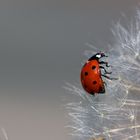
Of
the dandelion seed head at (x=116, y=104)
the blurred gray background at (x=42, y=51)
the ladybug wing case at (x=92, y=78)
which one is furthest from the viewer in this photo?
the blurred gray background at (x=42, y=51)

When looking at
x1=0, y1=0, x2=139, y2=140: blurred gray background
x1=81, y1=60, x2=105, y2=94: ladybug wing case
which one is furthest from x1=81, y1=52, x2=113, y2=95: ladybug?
x1=0, y1=0, x2=139, y2=140: blurred gray background

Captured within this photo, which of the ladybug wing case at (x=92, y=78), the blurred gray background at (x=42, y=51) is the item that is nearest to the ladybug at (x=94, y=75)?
the ladybug wing case at (x=92, y=78)

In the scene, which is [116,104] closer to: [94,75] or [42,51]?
[94,75]

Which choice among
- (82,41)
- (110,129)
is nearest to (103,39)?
(82,41)

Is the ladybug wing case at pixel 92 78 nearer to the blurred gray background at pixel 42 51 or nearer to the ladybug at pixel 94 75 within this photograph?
the ladybug at pixel 94 75

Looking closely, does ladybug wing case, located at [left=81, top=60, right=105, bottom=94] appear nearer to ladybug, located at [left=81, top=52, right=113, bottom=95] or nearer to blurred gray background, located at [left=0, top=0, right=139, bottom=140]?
ladybug, located at [left=81, top=52, right=113, bottom=95]

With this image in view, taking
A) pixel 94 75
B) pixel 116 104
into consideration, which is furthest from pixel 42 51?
pixel 116 104
